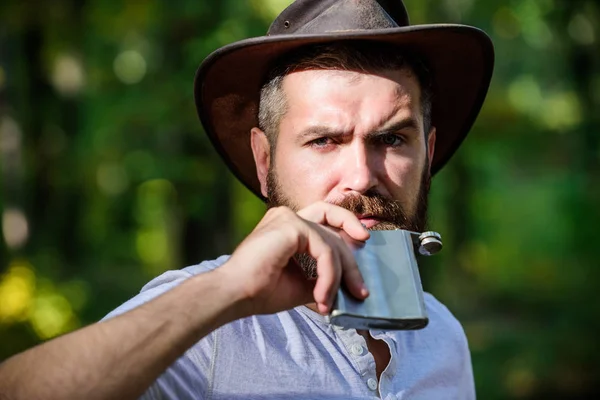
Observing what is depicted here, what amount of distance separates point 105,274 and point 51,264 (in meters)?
1.25

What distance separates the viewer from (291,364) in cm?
229

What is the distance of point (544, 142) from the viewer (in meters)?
11.8

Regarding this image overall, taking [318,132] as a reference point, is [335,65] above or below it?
above

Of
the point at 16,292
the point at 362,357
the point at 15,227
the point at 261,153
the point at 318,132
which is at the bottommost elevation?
the point at 16,292

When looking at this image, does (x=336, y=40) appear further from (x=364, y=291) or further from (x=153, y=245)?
(x=153, y=245)

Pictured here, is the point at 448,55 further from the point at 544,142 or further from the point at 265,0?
the point at 544,142

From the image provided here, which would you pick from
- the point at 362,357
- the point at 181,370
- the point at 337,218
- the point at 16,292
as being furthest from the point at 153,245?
the point at 337,218

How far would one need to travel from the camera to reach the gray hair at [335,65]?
101 inches

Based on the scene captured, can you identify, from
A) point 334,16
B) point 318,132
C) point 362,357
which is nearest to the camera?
point 362,357

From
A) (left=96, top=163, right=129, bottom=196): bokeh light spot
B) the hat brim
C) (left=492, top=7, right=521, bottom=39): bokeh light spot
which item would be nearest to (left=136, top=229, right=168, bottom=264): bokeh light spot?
(left=96, top=163, right=129, bottom=196): bokeh light spot

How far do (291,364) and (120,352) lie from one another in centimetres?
71

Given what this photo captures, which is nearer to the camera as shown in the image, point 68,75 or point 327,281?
point 327,281

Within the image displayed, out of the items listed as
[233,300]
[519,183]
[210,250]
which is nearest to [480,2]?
[210,250]

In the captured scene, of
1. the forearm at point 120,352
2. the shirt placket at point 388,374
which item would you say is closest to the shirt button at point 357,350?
the shirt placket at point 388,374
